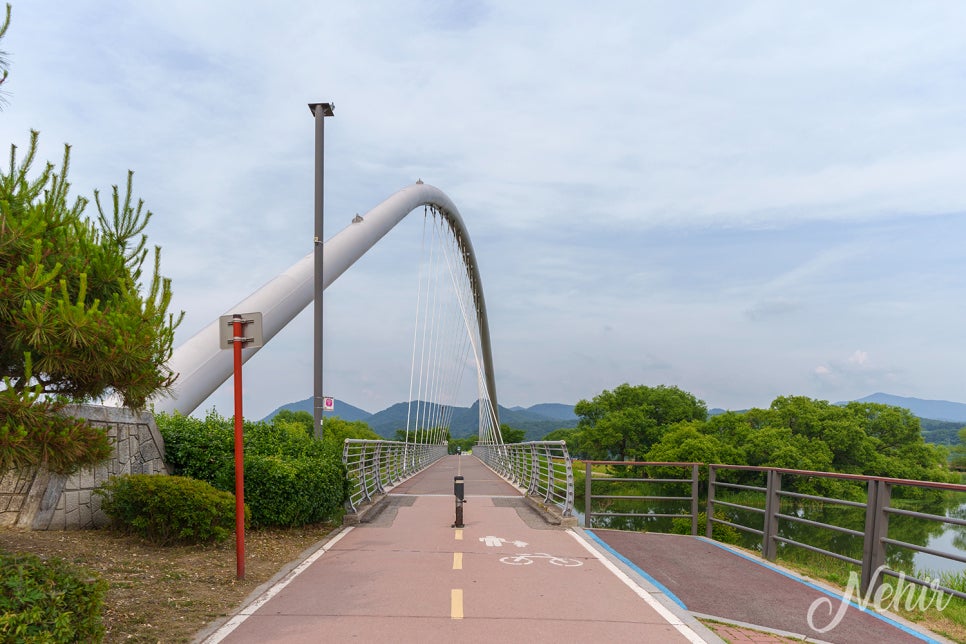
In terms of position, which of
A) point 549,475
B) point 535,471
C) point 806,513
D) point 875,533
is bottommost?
point 806,513

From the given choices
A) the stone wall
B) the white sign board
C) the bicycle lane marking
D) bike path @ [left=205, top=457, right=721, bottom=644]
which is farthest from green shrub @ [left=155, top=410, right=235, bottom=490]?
the bicycle lane marking

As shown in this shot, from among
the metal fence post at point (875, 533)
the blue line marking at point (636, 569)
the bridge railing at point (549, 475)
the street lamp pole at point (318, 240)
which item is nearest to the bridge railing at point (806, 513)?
the metal fence post at point (875, 533)

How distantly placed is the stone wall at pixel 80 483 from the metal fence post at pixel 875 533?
24.6 ft

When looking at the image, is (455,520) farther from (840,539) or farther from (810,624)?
(840,539)

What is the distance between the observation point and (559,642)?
5.16 meters

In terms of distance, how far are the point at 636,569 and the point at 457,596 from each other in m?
2.49

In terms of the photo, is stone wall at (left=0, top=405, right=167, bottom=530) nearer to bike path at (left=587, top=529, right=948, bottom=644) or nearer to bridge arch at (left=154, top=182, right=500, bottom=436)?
bridge arch at (left=154, top=182, right=500, bottom=436)

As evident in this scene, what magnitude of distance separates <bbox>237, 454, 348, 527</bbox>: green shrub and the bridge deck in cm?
72

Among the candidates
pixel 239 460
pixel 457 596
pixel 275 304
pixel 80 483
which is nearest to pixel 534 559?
pixel 457 596

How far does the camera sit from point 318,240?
50.0 ft

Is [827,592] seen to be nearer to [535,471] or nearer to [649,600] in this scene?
[649,600]

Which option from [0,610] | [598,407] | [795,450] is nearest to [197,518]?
[0,610]

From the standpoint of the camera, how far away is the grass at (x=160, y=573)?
18.2 feet

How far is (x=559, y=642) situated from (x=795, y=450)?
2385 inches
